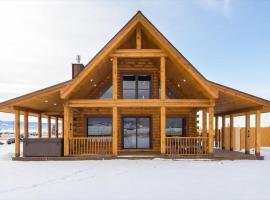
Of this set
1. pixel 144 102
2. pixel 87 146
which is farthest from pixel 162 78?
pixel 87 146

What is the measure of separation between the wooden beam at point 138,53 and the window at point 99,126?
4586mm

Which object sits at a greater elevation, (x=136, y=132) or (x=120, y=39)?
(x=120, y=39)

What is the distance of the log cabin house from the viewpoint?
1270 cm

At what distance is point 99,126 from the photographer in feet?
51.7

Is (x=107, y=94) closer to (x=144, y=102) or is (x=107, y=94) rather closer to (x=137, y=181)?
(x=144, y=102)

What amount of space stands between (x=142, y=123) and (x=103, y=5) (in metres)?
9.09

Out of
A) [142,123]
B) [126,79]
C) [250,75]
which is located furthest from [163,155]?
[250,75]

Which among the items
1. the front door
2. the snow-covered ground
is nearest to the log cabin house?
the front door

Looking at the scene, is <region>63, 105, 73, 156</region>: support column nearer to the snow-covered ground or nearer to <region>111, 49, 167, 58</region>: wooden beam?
the snow-covered ground

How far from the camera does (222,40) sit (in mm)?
41406

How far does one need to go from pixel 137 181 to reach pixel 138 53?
7107 mm

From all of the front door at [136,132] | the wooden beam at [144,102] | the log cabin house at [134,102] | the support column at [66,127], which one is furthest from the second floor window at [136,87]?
the support column at [66,127]

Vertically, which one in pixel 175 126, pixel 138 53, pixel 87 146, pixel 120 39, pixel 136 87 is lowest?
pixel 87 146

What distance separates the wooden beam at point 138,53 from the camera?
42.5 ft
